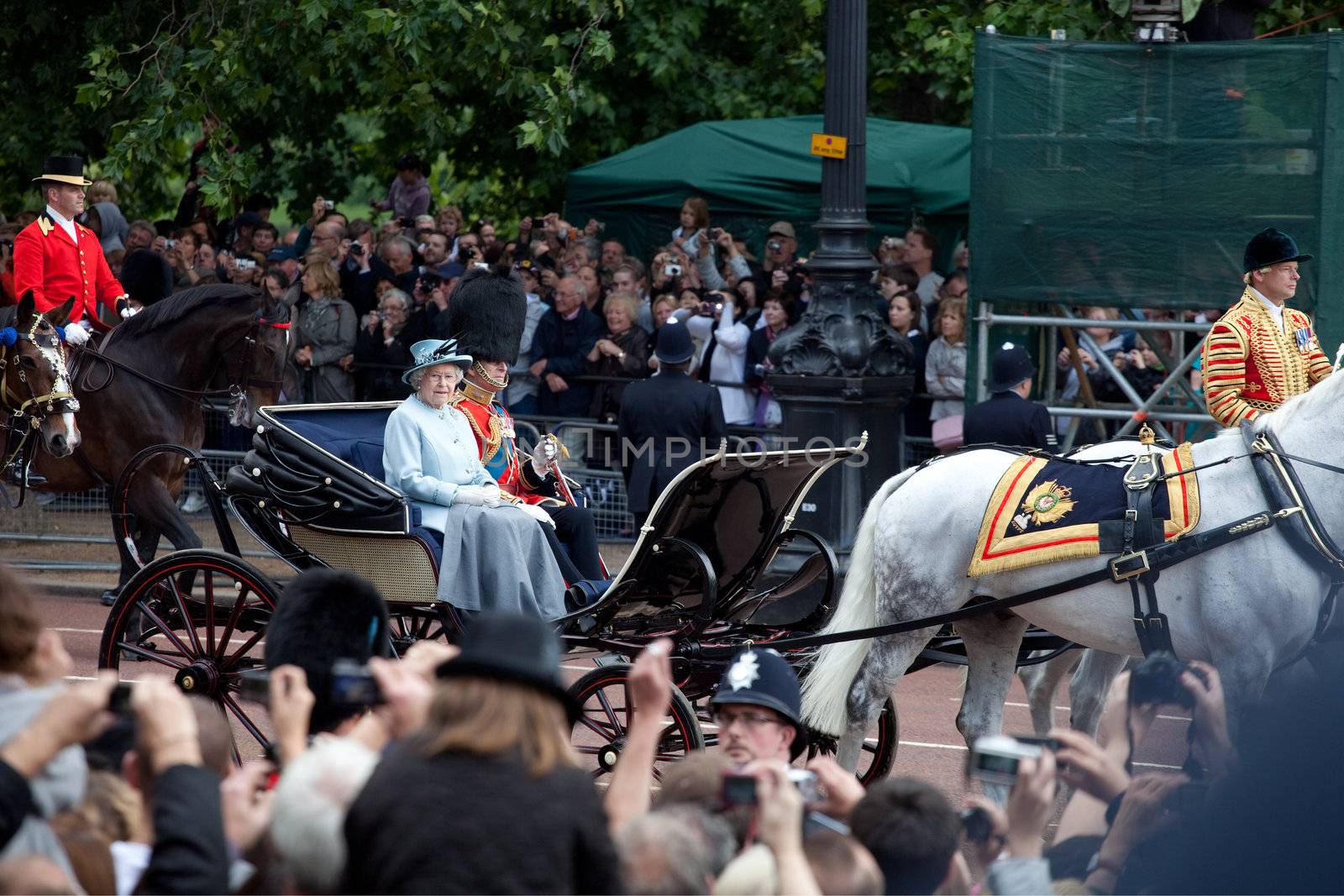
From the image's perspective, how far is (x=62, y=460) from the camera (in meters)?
10.9

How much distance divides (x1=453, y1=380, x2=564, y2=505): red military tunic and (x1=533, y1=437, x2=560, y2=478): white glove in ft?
0.33

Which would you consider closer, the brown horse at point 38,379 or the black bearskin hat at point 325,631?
the black bearskin hat at point 325,631

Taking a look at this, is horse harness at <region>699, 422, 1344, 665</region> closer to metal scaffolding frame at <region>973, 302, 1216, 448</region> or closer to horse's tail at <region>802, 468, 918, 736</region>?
horse's tail at <region>802, 468, 918, 736</region>

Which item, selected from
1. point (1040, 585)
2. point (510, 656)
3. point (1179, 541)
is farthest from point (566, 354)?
point (510, 656)

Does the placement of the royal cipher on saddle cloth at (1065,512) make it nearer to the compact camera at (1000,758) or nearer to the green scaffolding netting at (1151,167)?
the compact camera at (1000,758)

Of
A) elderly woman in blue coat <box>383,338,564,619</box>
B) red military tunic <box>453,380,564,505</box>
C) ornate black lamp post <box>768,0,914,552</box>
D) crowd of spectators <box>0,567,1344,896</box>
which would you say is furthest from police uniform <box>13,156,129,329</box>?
crowd of spectators <box>0,567,1344,896</box>

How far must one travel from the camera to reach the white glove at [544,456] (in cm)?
775

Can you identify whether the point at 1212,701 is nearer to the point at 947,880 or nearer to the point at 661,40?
the point at 947,880

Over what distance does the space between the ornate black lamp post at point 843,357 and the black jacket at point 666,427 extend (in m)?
0.72

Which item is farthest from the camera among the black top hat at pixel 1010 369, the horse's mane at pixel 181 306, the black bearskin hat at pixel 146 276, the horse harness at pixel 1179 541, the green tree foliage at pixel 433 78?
the black bearskin hat at pixel 146 276

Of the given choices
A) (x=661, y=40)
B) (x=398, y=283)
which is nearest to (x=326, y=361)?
(x=398, y=283)

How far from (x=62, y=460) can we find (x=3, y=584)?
7.57 meters

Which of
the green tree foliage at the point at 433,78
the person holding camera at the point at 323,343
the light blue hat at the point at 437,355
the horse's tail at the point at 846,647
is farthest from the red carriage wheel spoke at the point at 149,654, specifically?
the green tree foliage at the point at 433,78

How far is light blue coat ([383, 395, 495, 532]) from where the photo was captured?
7211mm
